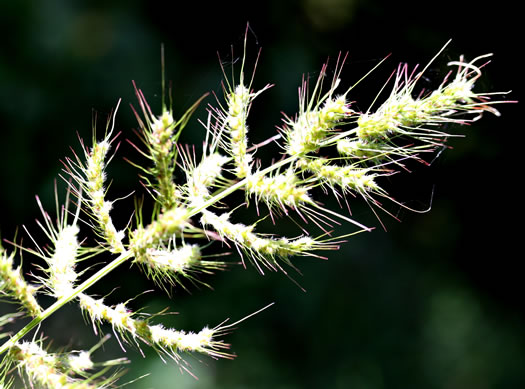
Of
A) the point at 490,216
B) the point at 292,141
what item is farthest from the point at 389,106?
the point at 490,216

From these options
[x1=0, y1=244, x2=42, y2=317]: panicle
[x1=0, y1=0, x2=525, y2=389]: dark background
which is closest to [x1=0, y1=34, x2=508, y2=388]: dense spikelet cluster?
[x1=0, y1=244, x2=42, y2=317]: panicle

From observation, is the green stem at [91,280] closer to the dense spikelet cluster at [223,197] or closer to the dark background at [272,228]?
the dense spikelet cluster at [223,197]

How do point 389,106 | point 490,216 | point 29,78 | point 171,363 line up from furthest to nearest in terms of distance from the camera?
point 490,216, point 29,78, point 171,363, point 389,106

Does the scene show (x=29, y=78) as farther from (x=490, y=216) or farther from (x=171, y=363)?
(x=490, y=216)

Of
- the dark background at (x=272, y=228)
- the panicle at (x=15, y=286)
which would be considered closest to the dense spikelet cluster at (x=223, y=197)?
the panicle at (x=15, y=286)

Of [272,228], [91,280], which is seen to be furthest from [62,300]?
[272,228]

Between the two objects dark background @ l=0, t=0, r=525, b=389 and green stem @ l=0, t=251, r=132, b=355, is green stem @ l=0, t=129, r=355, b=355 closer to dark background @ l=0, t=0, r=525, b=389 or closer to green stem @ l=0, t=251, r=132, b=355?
green stem @ l=0, t=251, r=132, b=355

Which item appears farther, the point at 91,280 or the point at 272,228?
the point at 272,228

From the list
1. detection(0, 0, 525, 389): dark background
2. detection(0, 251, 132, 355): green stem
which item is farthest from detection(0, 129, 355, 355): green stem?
detection(0, 0, 525, 389): dark background

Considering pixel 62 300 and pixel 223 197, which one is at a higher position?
pixel 223 197

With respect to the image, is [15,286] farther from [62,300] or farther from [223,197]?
[223,197]

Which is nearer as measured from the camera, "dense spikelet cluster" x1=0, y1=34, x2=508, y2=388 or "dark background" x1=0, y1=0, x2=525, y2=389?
"dense spikelet cluster" x1=0, y1=34, x2=508, y2=388
